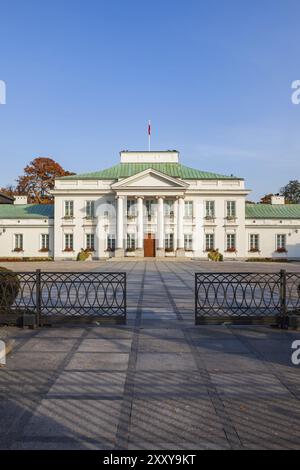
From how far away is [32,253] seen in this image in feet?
151

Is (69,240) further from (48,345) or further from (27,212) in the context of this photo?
(48,345)

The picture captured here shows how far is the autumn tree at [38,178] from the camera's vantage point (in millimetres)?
63938

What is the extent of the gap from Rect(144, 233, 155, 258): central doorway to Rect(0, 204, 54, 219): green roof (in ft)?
39.7

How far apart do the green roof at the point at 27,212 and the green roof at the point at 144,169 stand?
5467 mm

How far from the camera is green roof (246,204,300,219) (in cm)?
4603

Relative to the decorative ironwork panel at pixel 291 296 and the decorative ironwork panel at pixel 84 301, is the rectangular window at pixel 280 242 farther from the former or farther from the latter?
the decorative ironwork panel at pixel 84 301

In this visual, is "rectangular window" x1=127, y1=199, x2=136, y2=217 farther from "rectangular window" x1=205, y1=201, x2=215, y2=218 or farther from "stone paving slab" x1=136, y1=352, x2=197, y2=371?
"stone paving slab" x1=136, y1=352, x2=197, y2=371

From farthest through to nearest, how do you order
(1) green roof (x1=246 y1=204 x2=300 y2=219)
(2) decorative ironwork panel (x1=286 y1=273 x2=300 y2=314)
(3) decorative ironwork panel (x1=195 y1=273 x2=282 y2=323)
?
(1) green roof (x1=246 y1=204 x2=300 y2=219) → (2) decorative ironwork panel (x1=286 y1=273 x2=300 y2=314) → (3) decorative ironwork panel (x1=195 y1=273 x2=282 y2=323)

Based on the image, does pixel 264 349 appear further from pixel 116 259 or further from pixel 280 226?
pixel 280 226

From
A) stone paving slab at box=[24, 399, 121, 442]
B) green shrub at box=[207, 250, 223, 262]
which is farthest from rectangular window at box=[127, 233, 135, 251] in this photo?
stone paving slab at box=[24, 399, 121, 442]

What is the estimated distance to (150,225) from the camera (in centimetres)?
4475
